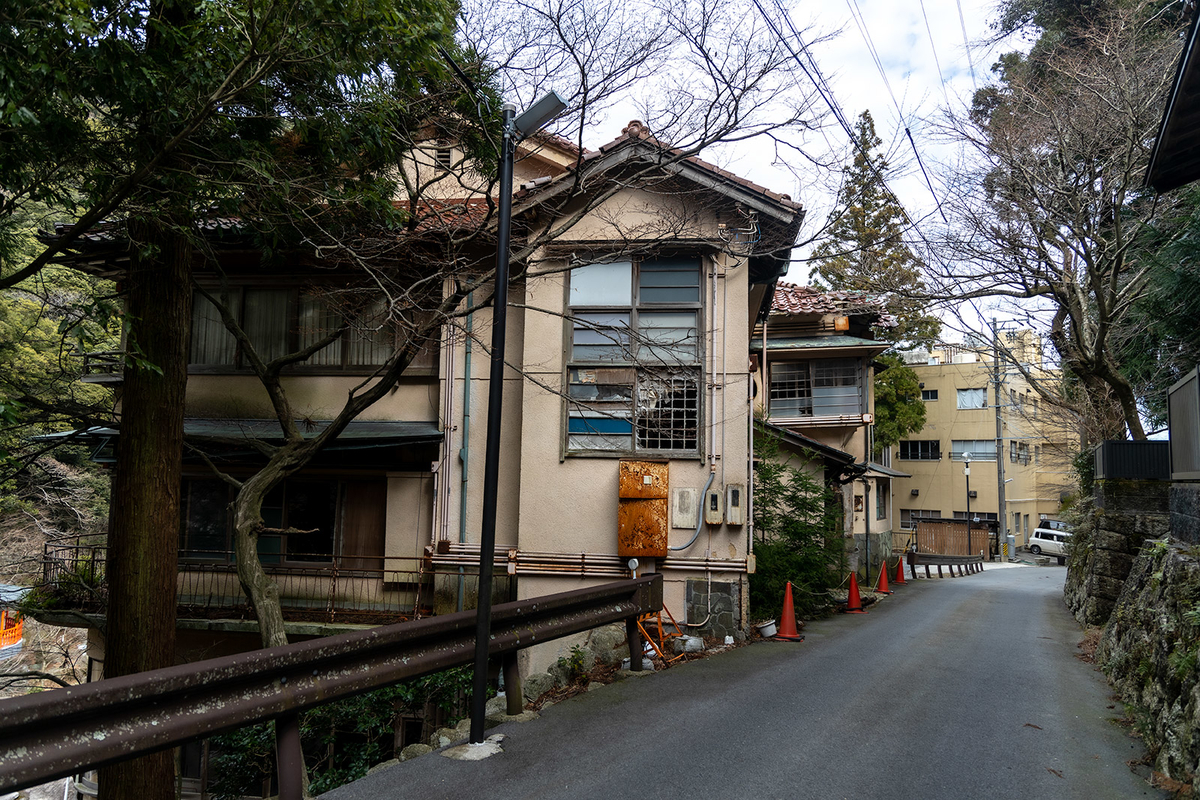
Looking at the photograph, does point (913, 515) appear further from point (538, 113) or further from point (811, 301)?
point (538, 113)

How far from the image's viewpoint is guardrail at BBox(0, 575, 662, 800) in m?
3.35

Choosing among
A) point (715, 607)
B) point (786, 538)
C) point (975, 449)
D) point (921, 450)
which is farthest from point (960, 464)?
point (715, 607)

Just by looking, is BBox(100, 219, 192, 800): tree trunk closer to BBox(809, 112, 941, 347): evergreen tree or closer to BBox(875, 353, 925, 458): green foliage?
BBox(809, 112, 941, 347): evergreen tree

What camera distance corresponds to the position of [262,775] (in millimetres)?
10398

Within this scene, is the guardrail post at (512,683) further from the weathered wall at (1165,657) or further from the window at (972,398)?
the window at (972,398)

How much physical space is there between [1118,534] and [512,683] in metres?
11.8

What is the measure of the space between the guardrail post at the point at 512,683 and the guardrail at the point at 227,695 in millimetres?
17

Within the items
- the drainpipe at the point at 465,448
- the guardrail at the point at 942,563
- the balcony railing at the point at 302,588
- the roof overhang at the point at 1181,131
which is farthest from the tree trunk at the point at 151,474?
the guardrail at the point at 942,563

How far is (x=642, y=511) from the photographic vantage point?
10492mm

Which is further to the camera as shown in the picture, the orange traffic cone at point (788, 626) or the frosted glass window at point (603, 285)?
the frosted glass window at point (603, 285)

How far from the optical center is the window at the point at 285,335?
12.3 meters

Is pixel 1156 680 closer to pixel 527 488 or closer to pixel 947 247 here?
pixel 527 488

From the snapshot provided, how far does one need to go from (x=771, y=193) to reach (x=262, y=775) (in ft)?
35.8

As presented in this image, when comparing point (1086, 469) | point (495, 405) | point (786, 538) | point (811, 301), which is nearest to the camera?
point (495, 405)
